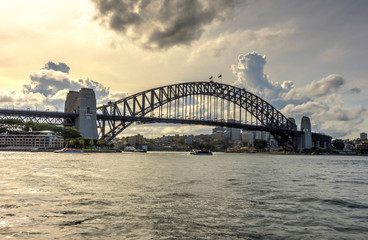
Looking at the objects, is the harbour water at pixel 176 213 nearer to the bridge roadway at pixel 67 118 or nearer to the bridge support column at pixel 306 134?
the bridge roadway at pixel 67 118

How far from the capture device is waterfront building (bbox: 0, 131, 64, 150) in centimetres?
10275

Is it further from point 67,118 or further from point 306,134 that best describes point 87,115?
point 306,134

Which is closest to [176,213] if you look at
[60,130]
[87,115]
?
[87,115]

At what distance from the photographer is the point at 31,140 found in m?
104

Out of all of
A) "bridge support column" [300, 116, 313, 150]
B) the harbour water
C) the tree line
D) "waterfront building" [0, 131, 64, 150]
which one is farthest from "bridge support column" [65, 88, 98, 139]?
"bridge support column" [300, 116, 313, 150]

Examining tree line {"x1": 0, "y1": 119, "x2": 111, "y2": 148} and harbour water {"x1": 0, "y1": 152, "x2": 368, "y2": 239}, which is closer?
harbour water {"x1": 0, "y1": 152, "x2": 368, "y2": 239}

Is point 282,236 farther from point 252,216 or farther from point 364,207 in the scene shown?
point 364,207

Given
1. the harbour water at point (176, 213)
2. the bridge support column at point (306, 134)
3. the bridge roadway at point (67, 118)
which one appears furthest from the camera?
the bridge support column at point (306, 134)

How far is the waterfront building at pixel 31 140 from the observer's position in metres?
103

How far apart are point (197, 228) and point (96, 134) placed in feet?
294

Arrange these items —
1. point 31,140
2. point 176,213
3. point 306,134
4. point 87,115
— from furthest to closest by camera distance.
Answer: point 306,134 → point 31,140 → point 87,115 → point 176,213

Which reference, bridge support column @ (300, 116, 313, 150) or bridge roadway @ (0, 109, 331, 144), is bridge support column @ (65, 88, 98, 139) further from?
bridge support column @ (300, 116, 313, 150)

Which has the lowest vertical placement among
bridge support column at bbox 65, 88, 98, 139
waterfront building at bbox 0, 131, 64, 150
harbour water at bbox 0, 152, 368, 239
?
harbour water at bbox 0, 152, 368, 239

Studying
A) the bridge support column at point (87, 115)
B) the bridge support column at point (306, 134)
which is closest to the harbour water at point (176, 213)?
the bridge support column at point (87, 115)
